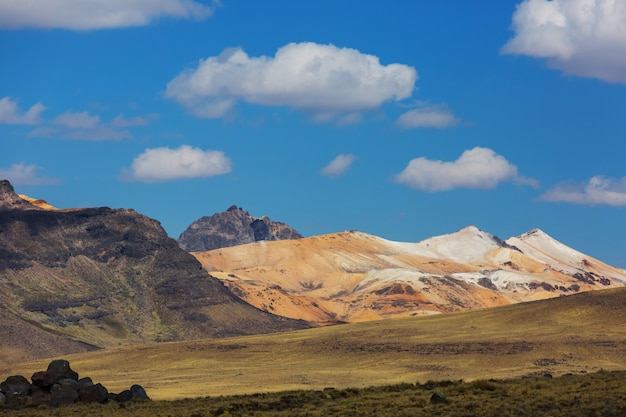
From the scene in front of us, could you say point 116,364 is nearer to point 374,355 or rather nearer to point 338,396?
point 374,355

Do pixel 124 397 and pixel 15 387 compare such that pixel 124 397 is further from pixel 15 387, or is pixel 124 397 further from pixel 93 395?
pixel 15 387

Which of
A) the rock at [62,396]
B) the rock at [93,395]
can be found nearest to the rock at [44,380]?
the rock at [62,396]

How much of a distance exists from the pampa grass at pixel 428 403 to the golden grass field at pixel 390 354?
2775 cm

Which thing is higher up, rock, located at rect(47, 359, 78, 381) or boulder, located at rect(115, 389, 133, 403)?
rock, located at rect(47, 359, 78, 381)

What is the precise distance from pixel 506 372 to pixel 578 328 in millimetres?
32792

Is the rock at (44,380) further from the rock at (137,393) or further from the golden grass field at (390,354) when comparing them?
the golden grass field at (390,354)

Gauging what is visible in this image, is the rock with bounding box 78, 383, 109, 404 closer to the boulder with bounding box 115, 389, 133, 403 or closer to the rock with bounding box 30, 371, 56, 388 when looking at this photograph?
the boulder with bounding box 115, 389, 133, 403

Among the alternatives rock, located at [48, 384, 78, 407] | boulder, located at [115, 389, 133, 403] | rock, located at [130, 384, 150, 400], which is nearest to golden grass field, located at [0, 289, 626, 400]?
rock, located at [130, 384, 150, 400]

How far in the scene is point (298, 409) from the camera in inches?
2448

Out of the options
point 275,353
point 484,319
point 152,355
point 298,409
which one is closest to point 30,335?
point 152,355

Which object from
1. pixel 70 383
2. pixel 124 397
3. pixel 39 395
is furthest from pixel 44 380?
pixel 124 397

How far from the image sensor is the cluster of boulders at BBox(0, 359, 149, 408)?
6874cm

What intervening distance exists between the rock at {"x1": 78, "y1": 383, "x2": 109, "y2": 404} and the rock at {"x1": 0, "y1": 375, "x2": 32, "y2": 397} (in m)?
3.85

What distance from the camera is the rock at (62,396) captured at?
68500 millimetres
